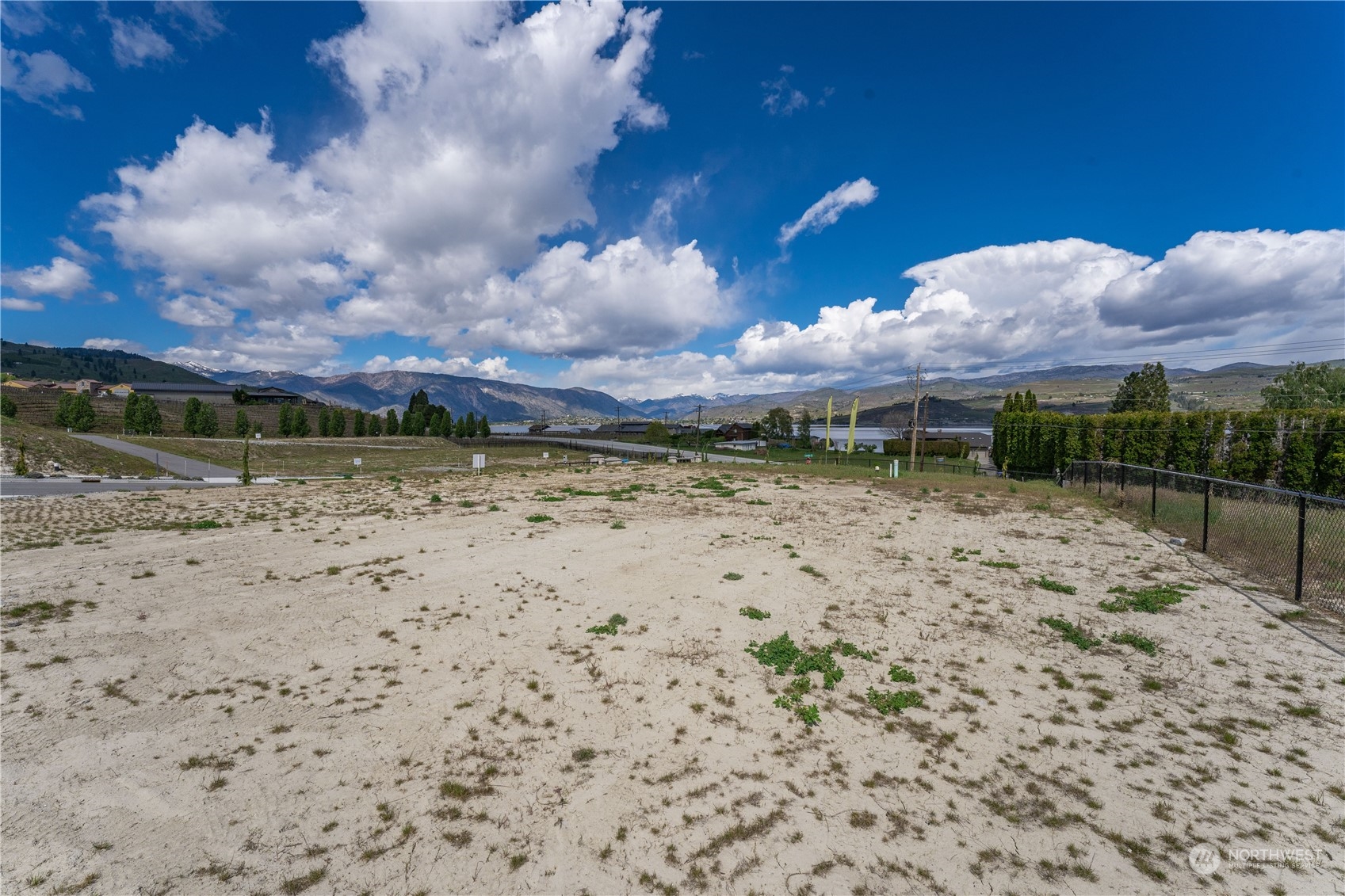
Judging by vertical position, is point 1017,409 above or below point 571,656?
above

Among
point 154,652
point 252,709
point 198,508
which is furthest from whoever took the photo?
point 198,508

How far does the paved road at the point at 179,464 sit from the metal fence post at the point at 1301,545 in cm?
4977

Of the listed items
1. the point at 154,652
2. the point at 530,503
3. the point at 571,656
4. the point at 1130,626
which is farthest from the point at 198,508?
the point at 1130,626

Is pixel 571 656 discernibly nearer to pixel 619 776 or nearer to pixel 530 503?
pixel 619 776

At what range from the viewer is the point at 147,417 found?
2938 inches

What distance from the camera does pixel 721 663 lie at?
724cm

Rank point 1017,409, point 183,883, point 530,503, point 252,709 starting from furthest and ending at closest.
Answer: point 1017,409, point 530,503, point 252,709, point 183,883

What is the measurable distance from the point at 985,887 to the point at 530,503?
61.8ft

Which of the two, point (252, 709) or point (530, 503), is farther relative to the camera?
point (530, 503)

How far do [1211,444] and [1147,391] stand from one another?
3975cm

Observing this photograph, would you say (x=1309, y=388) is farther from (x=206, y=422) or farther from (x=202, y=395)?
(x=202, y=395)

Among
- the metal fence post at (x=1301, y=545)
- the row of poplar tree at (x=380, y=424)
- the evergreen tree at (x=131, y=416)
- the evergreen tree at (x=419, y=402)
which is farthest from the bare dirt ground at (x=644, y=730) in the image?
the evergreen tree at (x=419, y=402)

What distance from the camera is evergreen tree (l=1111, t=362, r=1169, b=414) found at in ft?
204

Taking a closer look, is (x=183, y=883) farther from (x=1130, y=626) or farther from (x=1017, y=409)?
(x=1017, y=409)
